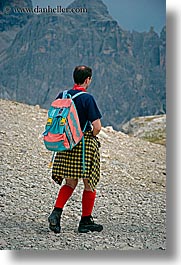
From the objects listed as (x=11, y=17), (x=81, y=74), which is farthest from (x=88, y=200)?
(x=11, y=17)

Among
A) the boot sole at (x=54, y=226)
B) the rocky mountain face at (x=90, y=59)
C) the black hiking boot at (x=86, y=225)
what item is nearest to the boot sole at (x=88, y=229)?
the black hiking boot at (x=86, y=225)

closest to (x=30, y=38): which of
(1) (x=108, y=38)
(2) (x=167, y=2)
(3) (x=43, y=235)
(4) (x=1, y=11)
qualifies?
(4) (x=1, y=11)

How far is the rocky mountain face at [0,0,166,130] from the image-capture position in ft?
9.93

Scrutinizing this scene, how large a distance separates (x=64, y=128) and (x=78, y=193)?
60 centimetres

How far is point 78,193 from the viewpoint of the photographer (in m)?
3.01

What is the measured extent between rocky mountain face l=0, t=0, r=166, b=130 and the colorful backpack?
0.46 meters

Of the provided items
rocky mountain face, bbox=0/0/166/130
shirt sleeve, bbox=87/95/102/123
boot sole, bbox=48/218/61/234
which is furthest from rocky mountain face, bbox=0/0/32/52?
boot sole, bbox=48/218/61/234

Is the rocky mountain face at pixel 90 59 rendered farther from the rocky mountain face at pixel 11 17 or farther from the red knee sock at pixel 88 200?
the red knee sock at pixel 88 200

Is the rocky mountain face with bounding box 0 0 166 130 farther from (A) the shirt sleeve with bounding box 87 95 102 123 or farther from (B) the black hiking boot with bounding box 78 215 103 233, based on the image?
(B) the black hiking boot with bounding box 78 215 103 233

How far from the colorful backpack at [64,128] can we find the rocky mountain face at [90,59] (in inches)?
A: 18.1

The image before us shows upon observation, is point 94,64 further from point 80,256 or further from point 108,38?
point 80,256

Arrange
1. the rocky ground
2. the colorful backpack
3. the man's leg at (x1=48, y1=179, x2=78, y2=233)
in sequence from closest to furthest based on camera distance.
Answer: the colorful backpack < the man's leg at (x1=48, y1=179, x2=78, y2=233) < the rocky ground

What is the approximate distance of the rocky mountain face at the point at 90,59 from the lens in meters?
A: 3.03

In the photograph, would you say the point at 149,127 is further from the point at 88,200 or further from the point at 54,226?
the point at 54,226
